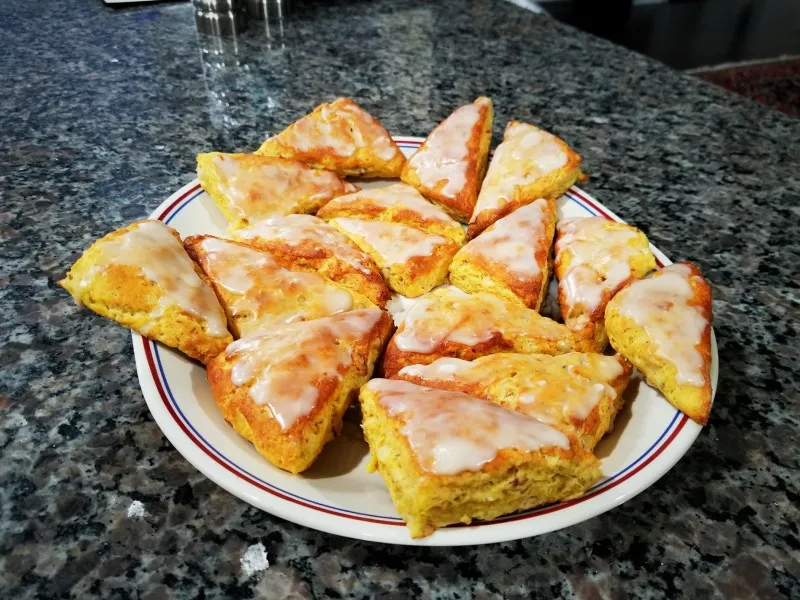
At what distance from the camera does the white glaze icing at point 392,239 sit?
3.59 ft

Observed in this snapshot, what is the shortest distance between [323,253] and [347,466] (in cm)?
40

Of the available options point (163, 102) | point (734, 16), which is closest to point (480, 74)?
point (163, 102)

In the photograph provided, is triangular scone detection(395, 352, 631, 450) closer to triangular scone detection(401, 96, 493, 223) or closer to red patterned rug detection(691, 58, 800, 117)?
triangular scone detection(401, 96, 493, 223)

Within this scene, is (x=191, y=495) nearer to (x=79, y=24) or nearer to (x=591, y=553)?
(x=591, y=553)

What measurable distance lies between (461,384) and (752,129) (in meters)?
1.50

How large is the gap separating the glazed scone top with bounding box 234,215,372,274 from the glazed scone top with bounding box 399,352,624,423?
10.5 inches

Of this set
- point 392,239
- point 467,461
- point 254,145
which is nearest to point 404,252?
point 392,239

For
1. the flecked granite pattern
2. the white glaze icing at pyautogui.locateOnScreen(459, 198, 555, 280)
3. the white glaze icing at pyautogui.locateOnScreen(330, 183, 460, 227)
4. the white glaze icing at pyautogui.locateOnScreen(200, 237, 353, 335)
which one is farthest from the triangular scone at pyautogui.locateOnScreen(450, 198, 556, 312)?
the flecked granite pattern

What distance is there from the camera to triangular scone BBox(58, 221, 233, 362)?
0.87 metres

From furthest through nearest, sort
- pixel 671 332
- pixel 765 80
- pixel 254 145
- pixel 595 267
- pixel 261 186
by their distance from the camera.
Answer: pixel 765 80 → pixel 254 145 → pixel 261 186 → pixel 595 267 → pixel 671 332

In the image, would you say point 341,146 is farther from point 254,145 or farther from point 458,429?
point 458,429

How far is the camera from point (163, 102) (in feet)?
5.77

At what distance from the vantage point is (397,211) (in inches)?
46.4

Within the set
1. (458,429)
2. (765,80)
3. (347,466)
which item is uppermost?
(458,429)
